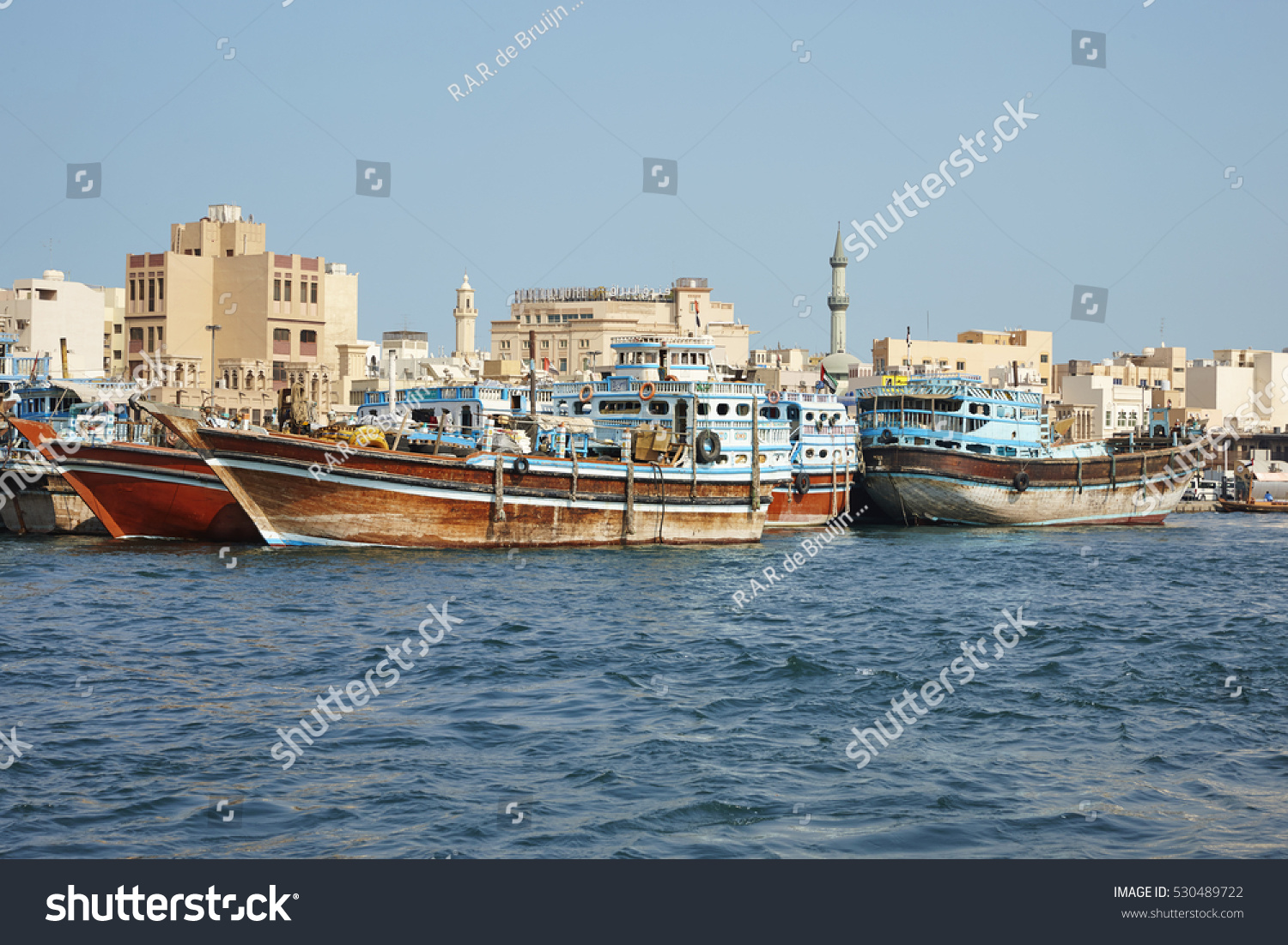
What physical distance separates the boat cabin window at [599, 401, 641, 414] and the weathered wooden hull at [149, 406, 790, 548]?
15.9 feet

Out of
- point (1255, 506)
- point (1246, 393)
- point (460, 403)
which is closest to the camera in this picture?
point (460, 403)

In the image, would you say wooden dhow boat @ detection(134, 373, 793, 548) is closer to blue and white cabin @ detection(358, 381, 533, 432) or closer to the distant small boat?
blue and white cabin @ detection(358, 381, 533, 432)

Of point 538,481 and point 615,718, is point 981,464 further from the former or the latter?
point 615,718

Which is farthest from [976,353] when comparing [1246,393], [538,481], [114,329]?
[538,481]

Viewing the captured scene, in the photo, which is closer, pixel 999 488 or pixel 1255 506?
pixel 999 488

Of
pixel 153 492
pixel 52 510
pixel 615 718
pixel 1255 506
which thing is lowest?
pixel 1255 506

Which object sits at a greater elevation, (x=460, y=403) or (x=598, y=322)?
(x=598, y=322)

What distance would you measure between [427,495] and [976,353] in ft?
300

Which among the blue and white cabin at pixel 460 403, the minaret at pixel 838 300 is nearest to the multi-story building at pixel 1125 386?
the minaret at pixel 838 300

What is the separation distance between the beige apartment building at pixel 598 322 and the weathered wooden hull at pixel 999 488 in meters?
55.3

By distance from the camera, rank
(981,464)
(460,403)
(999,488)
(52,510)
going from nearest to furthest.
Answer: (52,510) → (460,403) → (981,464) → (999,488)

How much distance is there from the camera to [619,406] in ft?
152

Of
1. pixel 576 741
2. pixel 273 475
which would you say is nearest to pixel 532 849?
pixel 576 741
